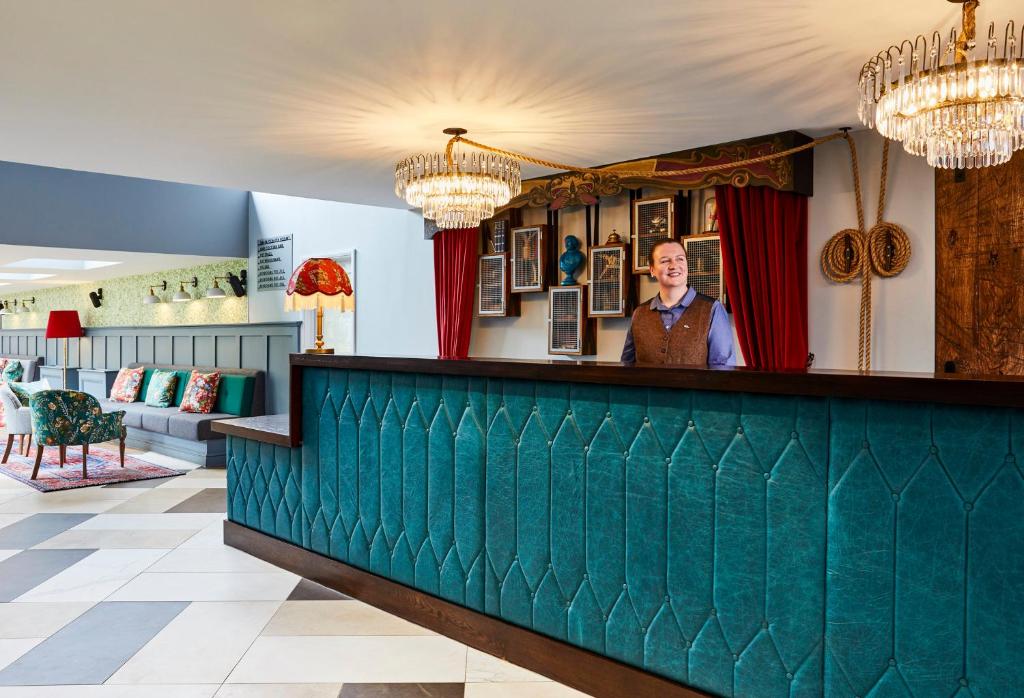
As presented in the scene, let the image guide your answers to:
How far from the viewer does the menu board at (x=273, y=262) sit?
28.6ft

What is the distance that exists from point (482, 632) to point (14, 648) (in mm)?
1839

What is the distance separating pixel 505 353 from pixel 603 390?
155 inches

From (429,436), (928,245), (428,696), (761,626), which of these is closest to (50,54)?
(429,436)

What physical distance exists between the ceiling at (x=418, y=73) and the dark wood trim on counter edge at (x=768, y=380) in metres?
1.35

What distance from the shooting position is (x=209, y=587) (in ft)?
12.1

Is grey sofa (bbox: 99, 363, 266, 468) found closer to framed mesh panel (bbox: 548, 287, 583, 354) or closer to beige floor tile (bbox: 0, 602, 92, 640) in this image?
framed mesh panel (bbox: 548, 287, 583, 354)

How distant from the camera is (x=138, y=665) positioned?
281 centimetres

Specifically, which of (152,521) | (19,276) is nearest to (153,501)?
(152,521)

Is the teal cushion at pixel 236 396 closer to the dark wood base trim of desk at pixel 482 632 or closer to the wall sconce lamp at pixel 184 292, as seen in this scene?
the wall sconce lamp at pixel 184 292

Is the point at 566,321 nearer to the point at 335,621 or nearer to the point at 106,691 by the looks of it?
the point at 335,621

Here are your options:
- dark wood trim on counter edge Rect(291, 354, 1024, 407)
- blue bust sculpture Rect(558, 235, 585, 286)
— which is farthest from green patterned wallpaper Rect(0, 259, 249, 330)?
dark wood trim on counter edge Rect(291, 354, 1024, 407)

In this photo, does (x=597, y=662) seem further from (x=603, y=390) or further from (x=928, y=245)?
(x=928, y=245)

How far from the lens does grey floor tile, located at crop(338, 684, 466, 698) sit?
2.58m

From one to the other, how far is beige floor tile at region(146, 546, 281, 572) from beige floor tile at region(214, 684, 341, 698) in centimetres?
132
